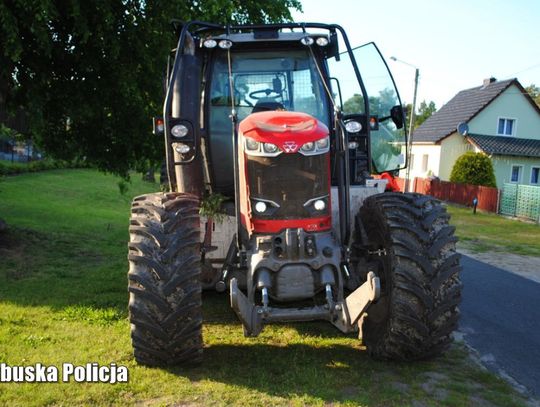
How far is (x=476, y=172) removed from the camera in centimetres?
2766

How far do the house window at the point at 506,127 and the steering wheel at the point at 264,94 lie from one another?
30.7 metres

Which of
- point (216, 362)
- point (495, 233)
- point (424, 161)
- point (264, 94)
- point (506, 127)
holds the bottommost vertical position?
point (495, 233)

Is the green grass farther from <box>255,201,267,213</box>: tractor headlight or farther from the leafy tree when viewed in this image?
<box>255,201,267,213</box>: tractor headlight

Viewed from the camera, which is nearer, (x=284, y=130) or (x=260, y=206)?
(x=284, y=130)

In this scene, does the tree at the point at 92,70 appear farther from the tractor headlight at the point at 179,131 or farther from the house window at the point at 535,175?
the house window at the point at 535,175

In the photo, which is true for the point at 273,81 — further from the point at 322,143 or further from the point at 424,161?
the point at 424,161

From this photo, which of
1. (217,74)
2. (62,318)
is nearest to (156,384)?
(62,318)

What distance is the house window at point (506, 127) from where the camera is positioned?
109 ft

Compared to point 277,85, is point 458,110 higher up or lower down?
lower down

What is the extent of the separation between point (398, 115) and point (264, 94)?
148 centimetres

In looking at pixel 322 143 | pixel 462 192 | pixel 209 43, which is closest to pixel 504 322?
pixel 322 143

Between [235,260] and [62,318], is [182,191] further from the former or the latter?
[62,318]

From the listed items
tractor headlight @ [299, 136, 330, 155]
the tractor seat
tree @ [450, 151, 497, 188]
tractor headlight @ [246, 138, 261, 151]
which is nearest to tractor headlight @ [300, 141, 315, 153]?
tractor headlight @ [299, 136, 330, 155]

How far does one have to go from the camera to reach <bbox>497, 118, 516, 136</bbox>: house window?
33156 mm
